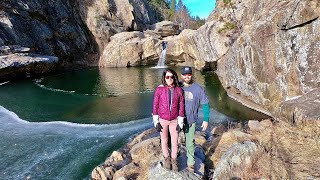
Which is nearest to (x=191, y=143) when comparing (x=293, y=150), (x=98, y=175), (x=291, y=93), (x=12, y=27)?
(x=293, y=150)

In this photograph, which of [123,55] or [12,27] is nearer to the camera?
[12,27]

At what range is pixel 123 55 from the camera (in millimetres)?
44688

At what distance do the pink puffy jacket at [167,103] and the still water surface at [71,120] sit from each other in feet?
17.8

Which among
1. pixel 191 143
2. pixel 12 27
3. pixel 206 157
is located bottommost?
pixel 206 157

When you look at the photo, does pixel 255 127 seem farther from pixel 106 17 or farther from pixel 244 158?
pixel 106 17

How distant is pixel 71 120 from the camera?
1669 centimetres

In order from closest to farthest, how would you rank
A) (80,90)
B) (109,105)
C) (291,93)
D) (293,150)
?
1. (293,150)
2. (291,93)
3. (109,105)
4. (80,90)

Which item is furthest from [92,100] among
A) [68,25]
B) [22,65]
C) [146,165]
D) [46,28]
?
[68,25]

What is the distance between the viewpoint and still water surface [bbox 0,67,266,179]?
36.0 ft

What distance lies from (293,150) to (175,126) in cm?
336

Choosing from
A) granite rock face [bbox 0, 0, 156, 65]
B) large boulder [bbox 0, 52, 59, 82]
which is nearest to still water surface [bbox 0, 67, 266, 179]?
large boulder [bbox 0, 52, 59, 82]

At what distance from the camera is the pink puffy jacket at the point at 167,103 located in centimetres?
596

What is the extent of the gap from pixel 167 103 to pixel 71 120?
39.6 ft

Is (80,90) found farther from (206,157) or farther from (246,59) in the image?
(206,157)
